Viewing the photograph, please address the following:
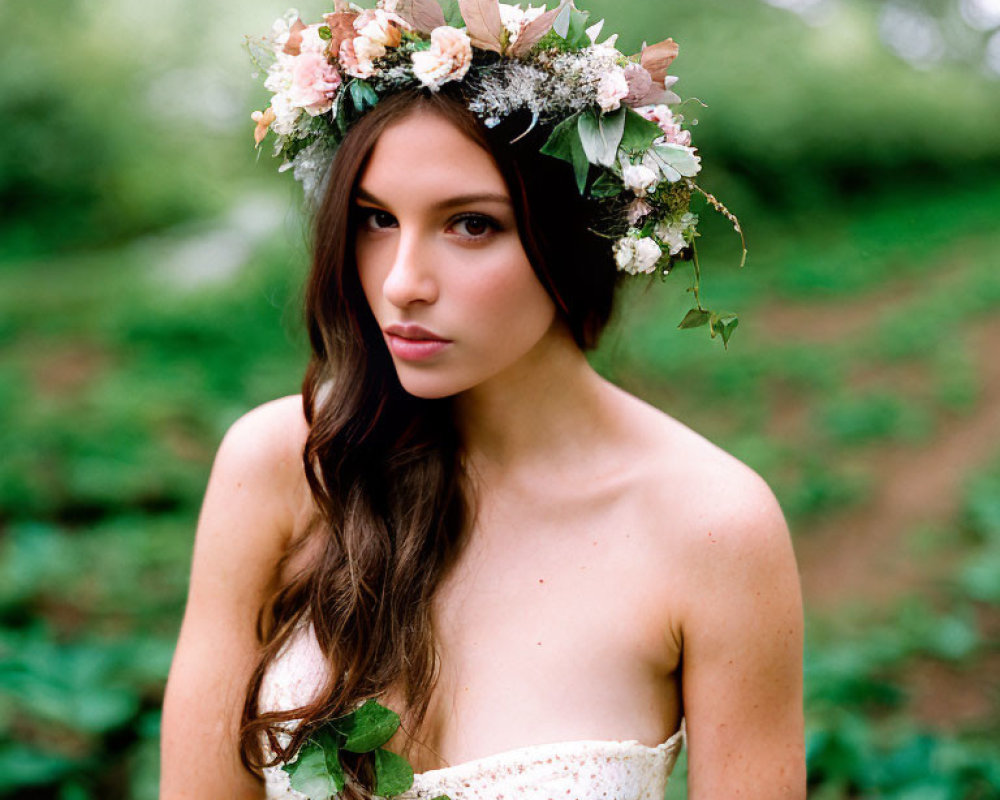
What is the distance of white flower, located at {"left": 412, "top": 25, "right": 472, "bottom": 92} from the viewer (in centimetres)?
167

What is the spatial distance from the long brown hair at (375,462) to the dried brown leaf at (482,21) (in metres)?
0.11

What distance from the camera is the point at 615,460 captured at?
2.04m

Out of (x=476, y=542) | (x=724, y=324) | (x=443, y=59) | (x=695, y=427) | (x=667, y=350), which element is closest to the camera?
(x=443, y=59)

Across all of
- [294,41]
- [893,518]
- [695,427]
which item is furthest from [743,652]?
[695,427]

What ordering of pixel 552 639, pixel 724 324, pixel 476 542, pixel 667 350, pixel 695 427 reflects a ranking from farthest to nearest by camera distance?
1. pixel 667 350
2. pixel 695 427
3. pixel 476 542
4. pixel 552 639
5. pixel 724 324

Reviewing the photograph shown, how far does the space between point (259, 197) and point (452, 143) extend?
405 inches

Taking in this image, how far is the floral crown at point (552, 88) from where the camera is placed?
1.70m

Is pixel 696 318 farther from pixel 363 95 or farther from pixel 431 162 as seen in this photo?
pixel 363 95

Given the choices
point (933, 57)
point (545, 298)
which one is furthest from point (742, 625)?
point (933, 57)

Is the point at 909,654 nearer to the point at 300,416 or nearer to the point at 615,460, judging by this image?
the point at 615,460

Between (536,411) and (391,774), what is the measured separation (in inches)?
27.0

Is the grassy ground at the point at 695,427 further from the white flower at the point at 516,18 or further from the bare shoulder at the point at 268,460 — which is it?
the white flower at the point at 516,18

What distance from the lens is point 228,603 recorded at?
1.97m

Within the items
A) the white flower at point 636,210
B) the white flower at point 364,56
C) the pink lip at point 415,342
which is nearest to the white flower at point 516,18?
the white flower at point 364,56
